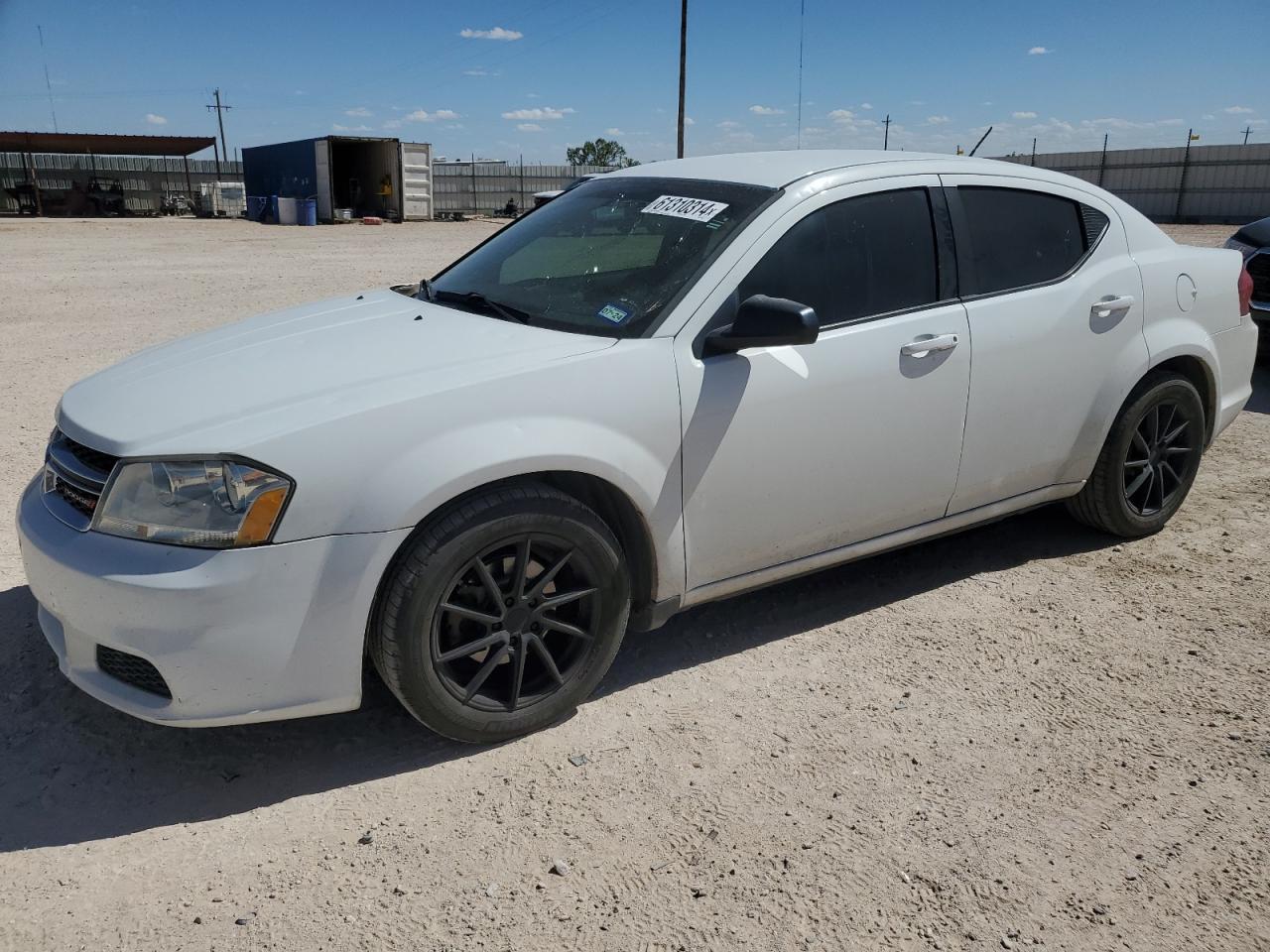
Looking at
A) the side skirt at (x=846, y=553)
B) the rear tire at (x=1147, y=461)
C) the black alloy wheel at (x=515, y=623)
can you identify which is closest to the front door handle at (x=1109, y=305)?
the rear tire at (x=1147, y=461)

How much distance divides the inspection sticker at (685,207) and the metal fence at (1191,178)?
33.6 metres

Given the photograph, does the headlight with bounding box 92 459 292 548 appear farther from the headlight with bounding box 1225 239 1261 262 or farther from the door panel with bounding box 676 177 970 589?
the headlight with bounding box 1225 239 1261 262

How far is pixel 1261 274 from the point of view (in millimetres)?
8203

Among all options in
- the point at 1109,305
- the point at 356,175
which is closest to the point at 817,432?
the point at 1109,305

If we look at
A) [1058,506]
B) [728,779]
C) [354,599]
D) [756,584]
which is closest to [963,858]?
[728,779]

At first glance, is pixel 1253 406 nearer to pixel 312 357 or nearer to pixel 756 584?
pixel 756 584

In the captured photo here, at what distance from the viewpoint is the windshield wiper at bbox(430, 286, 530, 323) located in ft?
11.3

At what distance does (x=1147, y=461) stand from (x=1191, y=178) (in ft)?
121

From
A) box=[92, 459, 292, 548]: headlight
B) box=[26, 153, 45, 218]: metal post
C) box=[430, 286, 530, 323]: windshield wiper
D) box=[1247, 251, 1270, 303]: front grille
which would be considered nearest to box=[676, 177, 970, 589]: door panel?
box=[430, 286, 530, 323]: windshield wiper

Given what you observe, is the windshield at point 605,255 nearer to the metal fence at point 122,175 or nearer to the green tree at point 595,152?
the metal fence at point 122,175

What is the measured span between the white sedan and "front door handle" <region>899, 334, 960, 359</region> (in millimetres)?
13

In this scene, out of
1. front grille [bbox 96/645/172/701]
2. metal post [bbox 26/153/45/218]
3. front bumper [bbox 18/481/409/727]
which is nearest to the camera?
front bumper [bbox 18/481/409/727]

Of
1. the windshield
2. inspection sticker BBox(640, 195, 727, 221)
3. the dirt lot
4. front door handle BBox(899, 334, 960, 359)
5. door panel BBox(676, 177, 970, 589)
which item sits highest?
inspection sticker BBox(640, 195, 727, 221)

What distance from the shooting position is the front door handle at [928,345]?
11.7 feet
